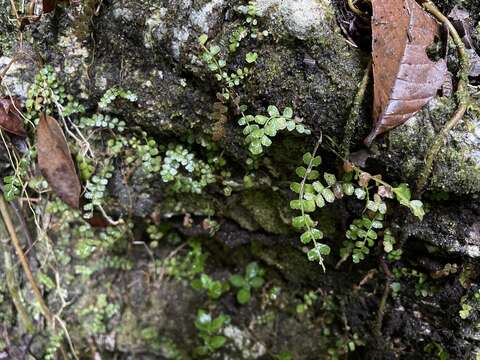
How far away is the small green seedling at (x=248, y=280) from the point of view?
2361 millimetres

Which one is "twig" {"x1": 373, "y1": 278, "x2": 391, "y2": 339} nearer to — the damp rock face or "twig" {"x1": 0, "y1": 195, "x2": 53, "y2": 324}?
the damp rock face

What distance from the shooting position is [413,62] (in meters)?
1.60

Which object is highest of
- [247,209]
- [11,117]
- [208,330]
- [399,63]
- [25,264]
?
[399,63]

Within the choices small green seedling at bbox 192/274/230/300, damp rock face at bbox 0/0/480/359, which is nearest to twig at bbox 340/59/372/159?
damp rock face at bbox 0/0/480/359

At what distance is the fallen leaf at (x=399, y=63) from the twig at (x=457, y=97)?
91 millimetres

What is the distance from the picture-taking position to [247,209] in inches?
86.3

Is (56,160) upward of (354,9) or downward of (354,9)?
downward

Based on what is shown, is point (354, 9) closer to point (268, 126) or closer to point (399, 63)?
point (399, 63)

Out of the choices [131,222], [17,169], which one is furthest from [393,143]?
[17,169]

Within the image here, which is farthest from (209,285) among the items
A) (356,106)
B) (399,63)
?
(399,63)

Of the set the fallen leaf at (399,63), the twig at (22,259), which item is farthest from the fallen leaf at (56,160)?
the fallen leaf at (399,63)

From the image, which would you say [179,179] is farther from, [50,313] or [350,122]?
[50,313]

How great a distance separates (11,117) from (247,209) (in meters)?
1.18

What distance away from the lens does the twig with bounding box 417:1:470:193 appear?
164 centimetres
